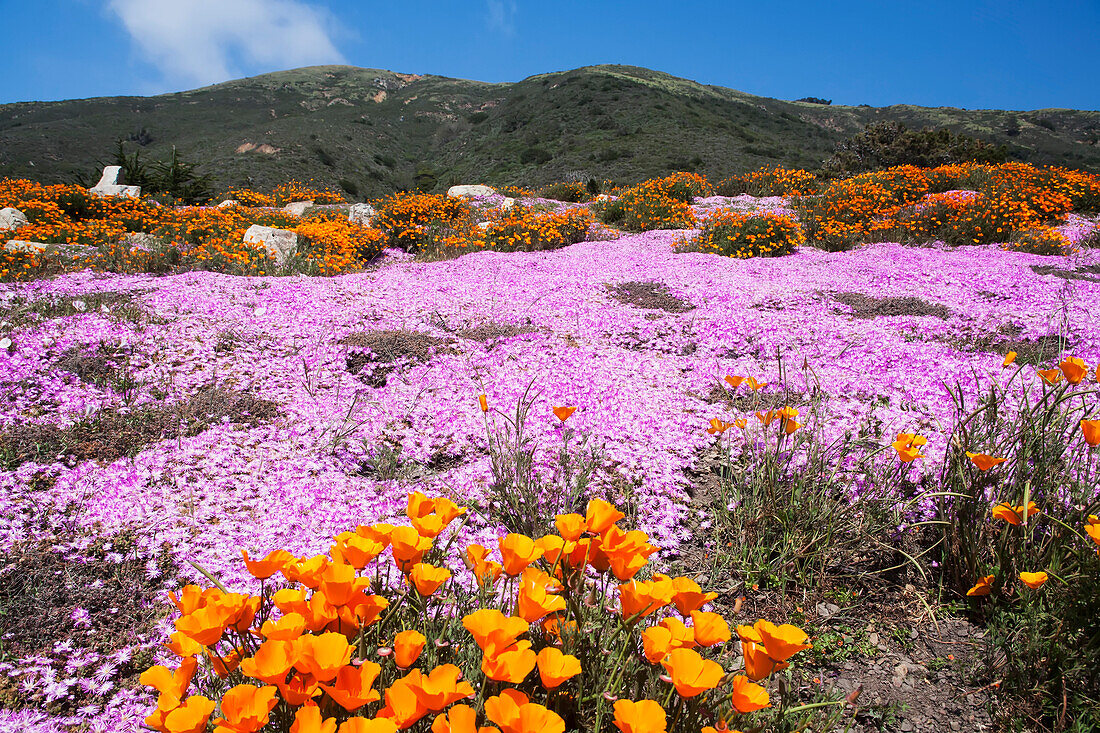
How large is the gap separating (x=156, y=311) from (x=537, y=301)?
13.8 ft

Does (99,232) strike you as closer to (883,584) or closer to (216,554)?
(216,554)

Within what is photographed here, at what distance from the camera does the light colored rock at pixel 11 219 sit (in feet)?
36.8

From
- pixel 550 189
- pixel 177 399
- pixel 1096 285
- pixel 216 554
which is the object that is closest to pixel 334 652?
pixel 216 554

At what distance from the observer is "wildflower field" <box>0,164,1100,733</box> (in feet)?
4.15

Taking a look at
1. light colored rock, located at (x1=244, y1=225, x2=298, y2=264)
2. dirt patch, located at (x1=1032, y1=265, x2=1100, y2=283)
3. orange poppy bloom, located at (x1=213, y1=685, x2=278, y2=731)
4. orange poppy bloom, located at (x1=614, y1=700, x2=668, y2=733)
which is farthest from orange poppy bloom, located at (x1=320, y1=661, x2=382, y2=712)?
dirt patch, located at (x1=1032, y1=265, x2=1100, y2=283)

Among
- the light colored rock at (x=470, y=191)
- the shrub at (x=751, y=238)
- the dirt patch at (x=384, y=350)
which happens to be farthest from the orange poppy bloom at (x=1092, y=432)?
the light colored rock at (x=470, y=191)

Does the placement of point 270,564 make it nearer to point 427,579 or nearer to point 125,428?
point 427,579

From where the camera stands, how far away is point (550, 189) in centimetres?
2144

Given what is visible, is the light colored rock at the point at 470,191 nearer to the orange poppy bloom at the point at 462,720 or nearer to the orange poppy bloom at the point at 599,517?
the orange poppy bloom at the point at 599,517

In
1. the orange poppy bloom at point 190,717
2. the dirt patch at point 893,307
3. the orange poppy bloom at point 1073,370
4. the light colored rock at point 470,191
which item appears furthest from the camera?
the light colored rock at point 470,191

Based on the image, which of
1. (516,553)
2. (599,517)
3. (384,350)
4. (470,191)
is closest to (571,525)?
(599,517)

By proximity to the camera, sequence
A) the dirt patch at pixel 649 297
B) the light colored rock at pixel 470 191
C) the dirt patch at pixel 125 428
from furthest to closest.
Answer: the light colored rock at pixel 470 191, the dirt patch at pixel 649 297, the dirt patch at pixel 125 428

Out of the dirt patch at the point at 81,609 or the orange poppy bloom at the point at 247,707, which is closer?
the orange poppy bloom at the point at 247,707

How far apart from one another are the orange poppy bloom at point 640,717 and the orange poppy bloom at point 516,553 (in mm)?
406
